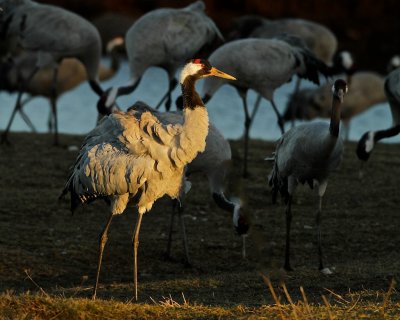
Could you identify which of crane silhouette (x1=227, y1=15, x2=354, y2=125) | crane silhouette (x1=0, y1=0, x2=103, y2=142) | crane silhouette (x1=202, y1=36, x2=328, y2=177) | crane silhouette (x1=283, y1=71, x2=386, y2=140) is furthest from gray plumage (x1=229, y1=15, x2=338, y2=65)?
crane silhouette (x1=202, y1=36, x2=328, y2=177)

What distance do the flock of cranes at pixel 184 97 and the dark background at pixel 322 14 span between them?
10.5 meters

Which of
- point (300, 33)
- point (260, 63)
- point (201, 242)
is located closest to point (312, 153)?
point (201, 242)

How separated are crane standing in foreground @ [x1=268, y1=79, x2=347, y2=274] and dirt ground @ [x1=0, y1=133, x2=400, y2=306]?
1.28 feet

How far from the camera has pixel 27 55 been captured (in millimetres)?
14289

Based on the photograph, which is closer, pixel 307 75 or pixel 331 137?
pixel 331 137

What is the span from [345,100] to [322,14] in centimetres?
1477

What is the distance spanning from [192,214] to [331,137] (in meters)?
2.13

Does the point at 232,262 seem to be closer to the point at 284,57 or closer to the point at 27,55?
the point at 284,57

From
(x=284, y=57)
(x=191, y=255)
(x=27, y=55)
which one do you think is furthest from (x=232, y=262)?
(x=27, y=55)

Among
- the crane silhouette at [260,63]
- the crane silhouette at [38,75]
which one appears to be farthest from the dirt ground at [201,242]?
the crane silhouette at [38,75]

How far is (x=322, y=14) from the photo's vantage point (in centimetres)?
2973

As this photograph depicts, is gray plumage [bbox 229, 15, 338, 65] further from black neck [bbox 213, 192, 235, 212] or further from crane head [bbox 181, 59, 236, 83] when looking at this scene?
crane head [bbox 181, 59, 236, 83]

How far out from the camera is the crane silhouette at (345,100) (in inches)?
603

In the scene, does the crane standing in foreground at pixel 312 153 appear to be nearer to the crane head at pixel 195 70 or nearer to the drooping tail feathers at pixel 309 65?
the crane head at pixel 195 70
